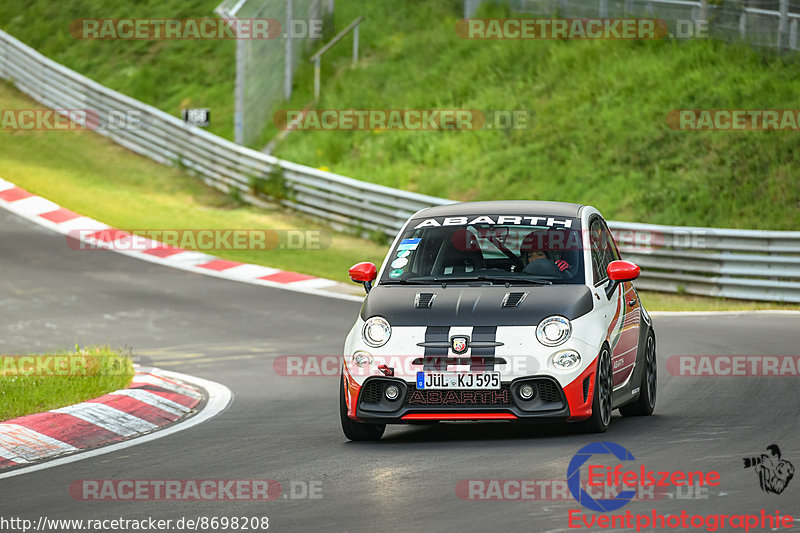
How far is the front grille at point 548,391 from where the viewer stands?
8.91 m

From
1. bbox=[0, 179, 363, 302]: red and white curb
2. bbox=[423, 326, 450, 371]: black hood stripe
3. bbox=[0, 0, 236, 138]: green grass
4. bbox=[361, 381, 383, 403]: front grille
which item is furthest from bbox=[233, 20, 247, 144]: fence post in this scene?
bbox=[423, 326, 450, 371]: black hood stripe

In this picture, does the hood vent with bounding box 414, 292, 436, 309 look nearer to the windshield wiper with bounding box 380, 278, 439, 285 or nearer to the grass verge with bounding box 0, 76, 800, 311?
the windshield wiper with bounding box 380, 278, 439, 285

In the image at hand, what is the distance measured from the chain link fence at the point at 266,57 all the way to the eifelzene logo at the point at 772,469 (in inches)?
878

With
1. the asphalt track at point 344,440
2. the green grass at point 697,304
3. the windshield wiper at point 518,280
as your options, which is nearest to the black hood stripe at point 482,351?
the asphalt track at point 344,440

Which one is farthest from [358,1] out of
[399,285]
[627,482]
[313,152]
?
[627,482]

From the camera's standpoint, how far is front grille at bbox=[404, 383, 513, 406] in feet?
29.2

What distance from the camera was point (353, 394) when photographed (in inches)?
362

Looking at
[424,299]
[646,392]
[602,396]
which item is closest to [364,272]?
[424,299]

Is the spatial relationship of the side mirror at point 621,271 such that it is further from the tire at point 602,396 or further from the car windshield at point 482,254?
the tire at point 602,396

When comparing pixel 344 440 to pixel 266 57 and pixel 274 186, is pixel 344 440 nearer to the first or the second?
pixel 274 186

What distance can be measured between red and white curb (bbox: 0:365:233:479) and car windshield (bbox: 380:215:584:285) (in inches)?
80.6

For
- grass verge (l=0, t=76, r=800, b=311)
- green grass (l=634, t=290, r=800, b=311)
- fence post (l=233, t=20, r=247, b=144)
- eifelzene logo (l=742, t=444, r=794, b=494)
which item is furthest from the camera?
fence post (l=233, t=20, r=247, b=144)

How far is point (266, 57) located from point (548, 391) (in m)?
23.4

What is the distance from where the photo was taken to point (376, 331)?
9148mm
